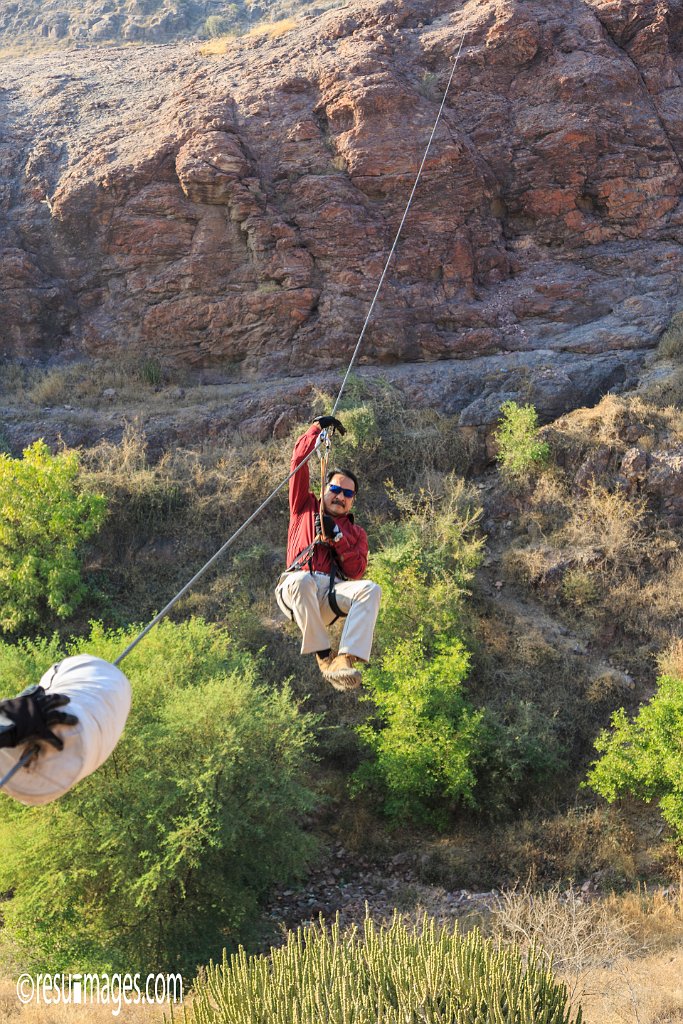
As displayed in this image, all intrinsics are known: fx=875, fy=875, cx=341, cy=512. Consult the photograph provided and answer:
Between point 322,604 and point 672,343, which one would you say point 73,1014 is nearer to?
point 322,604

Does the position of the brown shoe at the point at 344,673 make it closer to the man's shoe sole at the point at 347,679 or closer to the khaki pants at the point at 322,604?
the man's shoe sole at the point at 347,679

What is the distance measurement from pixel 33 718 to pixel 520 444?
15.4 metres

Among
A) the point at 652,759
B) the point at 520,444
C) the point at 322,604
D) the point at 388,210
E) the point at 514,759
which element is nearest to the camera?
the point at 322,604

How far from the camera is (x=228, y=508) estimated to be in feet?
61.8

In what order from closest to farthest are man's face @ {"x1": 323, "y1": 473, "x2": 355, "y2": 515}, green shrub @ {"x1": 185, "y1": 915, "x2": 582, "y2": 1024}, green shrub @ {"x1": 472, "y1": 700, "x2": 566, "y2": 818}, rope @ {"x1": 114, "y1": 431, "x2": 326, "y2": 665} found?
rope @ {"x1": 114, "y1": 431, "x2": 326, "y2": 665}
man's face @ {"x1": 323, "y1": 473, "x2": 355, "y2": 515}
green shrub @ {"x1": 185, "y1": 915, "x2": 582, "y2": 1024}
green shrub @ {"x1": 472, "y1": 700, "x2": 566, "y2": 818}

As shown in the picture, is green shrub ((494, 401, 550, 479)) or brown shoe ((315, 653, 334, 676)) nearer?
brown shoe ((315, 653, 334, 676))

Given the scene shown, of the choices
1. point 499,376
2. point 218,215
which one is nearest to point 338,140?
point 218,215

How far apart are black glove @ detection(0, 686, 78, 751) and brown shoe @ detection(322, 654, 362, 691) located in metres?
2.93

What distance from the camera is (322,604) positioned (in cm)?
709

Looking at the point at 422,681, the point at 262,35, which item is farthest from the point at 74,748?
the point at 262,35

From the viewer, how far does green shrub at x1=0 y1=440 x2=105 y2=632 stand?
16141mm

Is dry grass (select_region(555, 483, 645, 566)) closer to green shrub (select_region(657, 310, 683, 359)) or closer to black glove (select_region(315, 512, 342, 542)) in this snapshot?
green shrub (select_region(657, 310, 683, 359))

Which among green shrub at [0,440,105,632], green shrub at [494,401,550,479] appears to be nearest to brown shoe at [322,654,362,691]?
green shrub at [0,440,105,632]

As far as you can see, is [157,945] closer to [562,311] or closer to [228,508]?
[228,508]
